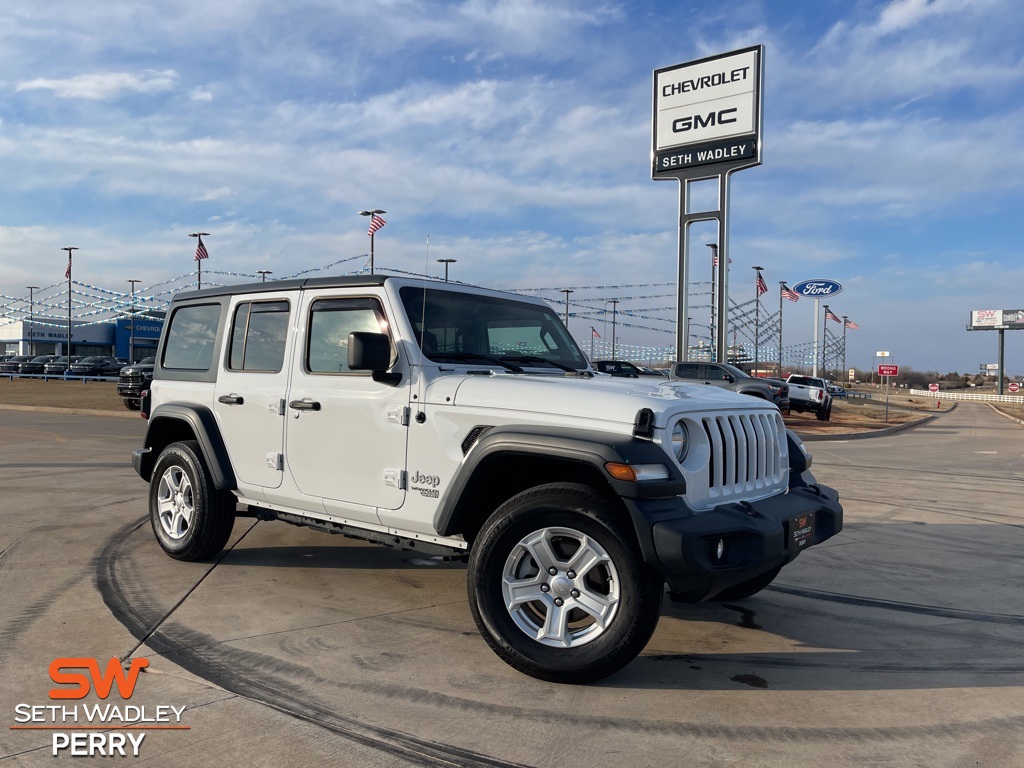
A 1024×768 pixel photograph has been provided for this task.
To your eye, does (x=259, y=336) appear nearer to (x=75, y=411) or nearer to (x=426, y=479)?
(x=426, y=479)

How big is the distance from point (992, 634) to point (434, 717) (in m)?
3.27

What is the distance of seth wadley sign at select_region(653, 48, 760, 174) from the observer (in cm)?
2481

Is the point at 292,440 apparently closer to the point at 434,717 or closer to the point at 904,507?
the point at 434,717

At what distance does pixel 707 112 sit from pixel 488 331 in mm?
23171

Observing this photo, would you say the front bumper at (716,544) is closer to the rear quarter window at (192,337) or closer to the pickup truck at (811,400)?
the rear quarter window at (192,337)

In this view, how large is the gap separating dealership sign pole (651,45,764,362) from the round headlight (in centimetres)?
2291

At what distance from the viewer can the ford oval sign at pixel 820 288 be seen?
132ft

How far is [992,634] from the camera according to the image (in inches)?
182

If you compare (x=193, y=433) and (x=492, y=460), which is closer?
(x=492, y=460)

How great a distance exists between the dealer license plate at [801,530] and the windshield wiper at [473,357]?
174 centimetres

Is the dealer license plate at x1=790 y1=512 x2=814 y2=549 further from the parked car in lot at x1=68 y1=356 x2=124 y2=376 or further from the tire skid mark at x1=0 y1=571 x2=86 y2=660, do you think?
the parked car in lot at x1=68 y1=356 x2=124 y2=376

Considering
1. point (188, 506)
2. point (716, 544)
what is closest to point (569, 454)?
point (716, 544)

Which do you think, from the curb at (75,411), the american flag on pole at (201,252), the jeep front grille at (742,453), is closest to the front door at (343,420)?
the jeep front grille at (742,453)

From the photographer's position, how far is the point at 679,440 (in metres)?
3.83
